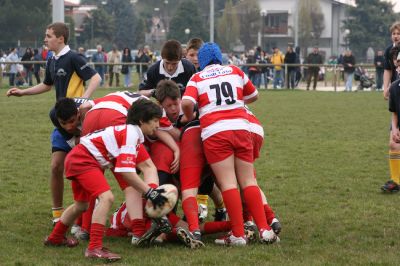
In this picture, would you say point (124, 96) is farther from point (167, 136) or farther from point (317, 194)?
point (317, 194)

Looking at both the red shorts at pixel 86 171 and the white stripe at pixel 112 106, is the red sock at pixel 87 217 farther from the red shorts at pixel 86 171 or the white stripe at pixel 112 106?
the white stripe at pixel 112 106

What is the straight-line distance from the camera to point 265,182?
33.9ft

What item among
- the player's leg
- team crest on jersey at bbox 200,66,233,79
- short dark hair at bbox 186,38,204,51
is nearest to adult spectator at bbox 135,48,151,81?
the player's leg

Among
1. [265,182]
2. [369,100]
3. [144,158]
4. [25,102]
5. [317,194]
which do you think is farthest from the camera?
[369,100]

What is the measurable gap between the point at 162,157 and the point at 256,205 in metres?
0.95

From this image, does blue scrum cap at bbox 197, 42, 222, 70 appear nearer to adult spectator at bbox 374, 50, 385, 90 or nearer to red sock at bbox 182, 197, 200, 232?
red sock at bbox 182, 197, 200, 232

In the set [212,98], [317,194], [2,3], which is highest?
[2,3]

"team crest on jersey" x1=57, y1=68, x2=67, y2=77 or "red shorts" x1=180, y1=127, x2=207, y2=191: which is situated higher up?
"team crest on jersey" x1=57, y1=68, x2=67, y2=77

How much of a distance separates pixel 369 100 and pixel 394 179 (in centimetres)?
1631

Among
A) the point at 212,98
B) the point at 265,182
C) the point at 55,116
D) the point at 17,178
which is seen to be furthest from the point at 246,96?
the point at 17,178

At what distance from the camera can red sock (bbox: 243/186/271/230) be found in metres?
6.90

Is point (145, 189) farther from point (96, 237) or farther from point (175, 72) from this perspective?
point (175, 72)

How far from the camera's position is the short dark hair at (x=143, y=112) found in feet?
21.1

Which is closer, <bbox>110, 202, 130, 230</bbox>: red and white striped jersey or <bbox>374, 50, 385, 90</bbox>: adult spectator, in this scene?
<bbox>110, 202, 130, 230</bbox>: red and white striped jersey
